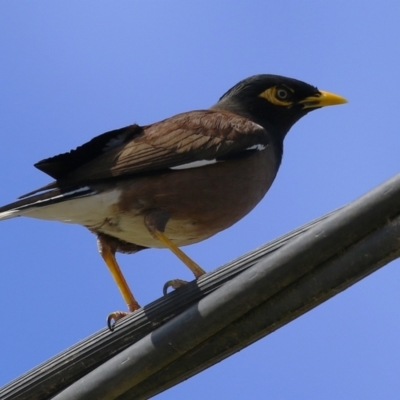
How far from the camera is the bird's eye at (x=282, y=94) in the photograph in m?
7.08

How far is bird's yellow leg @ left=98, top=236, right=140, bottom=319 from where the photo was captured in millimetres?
6008

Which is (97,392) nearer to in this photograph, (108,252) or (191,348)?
(191,348)

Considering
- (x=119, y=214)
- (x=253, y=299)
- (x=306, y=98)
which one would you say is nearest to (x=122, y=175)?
(x=119, y=214)

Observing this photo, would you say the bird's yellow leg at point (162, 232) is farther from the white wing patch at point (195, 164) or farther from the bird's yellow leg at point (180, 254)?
the white wing patch at point (195, 164)

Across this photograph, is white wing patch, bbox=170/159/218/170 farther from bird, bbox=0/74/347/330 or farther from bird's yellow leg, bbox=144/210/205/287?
bird's yellow leg, bbox=144/210/205/287

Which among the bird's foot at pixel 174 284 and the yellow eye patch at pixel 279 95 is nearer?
the bird's foot at pixel 174 284

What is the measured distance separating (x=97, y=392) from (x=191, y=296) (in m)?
0.52

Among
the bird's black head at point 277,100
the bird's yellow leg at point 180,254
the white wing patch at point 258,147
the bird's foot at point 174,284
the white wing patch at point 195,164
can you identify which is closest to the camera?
the bird's foot at point 174,284

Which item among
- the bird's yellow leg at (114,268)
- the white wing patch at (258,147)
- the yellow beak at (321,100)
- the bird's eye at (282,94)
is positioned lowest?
the bird's yellow leg at (114,268)

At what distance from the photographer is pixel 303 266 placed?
2857 millimetres

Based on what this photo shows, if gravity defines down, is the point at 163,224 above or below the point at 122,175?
below

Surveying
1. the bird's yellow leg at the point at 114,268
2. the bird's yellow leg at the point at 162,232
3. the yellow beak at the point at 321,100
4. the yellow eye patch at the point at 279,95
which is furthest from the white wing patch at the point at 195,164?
the yellow beak at the point at 321,100

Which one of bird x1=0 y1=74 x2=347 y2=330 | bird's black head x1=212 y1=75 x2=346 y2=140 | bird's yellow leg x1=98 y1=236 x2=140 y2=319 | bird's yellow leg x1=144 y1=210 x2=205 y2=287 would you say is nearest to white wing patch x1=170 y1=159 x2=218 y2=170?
bird x1=0 y1=74 x2=347 y2=330

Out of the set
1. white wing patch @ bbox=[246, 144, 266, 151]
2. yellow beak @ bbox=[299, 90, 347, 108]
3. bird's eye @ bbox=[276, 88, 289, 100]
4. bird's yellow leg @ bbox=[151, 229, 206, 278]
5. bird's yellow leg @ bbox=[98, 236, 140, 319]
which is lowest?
bird's yellow leg @ bbox=[151, 229, 206, 278]
